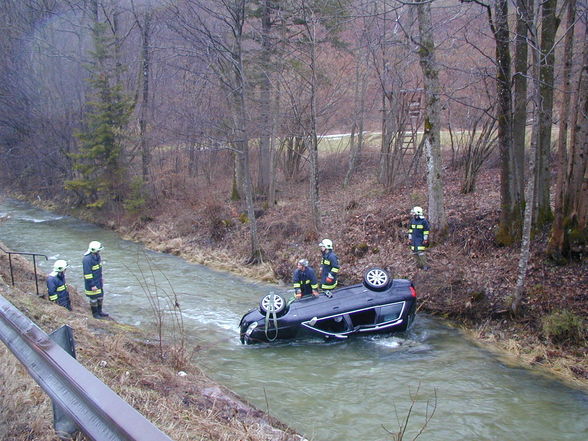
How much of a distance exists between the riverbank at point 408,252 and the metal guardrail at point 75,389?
8891 mm

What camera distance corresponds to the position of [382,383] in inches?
346

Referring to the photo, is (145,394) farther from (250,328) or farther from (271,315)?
(250,328)

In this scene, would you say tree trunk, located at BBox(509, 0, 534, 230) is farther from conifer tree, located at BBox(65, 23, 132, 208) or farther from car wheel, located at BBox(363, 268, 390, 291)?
conifer tree, located at BBox(65, 23, 132, 208)

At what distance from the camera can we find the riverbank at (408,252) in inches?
407

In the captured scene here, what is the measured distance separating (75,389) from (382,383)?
732 cm

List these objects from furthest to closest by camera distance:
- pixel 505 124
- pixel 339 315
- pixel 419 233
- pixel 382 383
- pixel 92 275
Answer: pixel 419 233 → pixel 505 124 → pixel 92 275 → pixel 339 315 → pixel 382 383

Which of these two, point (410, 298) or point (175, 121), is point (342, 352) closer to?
point (410, 298)

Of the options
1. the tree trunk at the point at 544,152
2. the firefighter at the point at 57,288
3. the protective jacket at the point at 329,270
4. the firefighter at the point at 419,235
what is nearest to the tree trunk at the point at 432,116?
Result: the firefighter at the point at 419,235

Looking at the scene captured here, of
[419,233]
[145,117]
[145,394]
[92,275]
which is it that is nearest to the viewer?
[145,394]

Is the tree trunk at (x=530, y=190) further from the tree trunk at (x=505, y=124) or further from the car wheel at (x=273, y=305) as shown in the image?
the car wheel at (x=273, y=305)

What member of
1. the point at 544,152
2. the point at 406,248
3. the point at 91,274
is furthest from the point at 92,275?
the point at 544,152

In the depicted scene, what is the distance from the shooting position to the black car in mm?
10234

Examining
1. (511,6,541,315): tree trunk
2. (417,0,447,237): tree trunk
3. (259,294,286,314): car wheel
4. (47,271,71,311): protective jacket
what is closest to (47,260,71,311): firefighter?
(47,271,71,311): protective jacket

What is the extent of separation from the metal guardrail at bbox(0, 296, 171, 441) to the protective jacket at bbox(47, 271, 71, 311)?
25.5 ft
